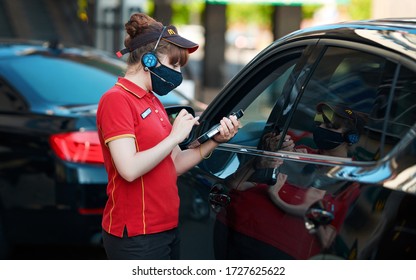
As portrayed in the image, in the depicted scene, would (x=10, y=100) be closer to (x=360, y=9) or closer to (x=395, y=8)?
(x=395, y=8)

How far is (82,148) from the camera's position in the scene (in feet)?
18.2

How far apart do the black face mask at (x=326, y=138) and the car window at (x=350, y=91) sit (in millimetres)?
20

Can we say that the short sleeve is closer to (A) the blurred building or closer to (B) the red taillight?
(B) the red taillight

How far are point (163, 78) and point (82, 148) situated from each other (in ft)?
7.98

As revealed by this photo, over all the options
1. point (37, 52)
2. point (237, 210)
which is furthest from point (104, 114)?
point (37, 52)

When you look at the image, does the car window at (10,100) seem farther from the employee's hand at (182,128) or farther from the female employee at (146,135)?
the employee's hand at (182,128)

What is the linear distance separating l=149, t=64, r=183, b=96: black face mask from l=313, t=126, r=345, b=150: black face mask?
0.59 m

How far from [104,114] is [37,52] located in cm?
361

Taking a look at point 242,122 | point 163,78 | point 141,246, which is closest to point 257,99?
point 242,122

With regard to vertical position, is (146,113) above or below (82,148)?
above

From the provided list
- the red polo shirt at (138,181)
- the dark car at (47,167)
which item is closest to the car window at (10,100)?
the dark car at (47,167)

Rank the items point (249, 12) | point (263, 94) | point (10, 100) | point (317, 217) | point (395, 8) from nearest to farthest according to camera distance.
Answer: point (317, 217) → point (263, 94) → point (10, 100) → point (395, 8) → point (249, 12)

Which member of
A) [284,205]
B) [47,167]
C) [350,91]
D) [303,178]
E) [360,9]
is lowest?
[360,9]

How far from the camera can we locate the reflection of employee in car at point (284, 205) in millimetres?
2891
